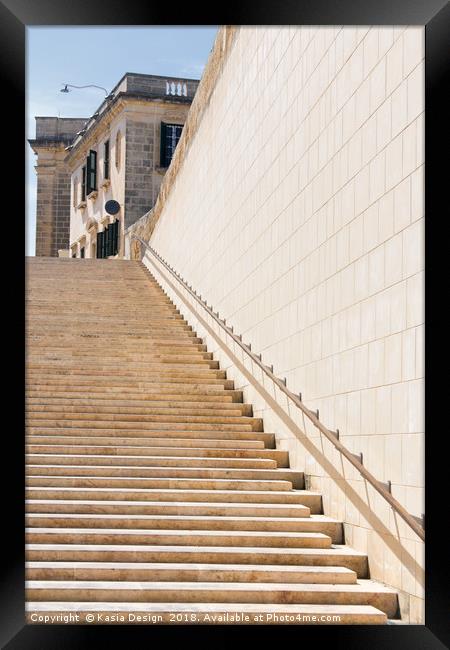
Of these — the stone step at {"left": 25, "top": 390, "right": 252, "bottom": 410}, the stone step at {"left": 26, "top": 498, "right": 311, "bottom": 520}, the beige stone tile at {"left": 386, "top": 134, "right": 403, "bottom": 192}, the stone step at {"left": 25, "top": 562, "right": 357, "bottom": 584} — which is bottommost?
the stone step at {"left": 25, "top": 562, "right": 357, "bottom": 584}

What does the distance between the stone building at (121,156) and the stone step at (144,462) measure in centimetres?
1946

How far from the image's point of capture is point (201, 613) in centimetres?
485

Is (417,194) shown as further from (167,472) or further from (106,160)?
(106,160)

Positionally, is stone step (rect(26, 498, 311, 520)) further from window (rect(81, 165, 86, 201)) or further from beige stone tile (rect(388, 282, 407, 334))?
window (rect(81, 165, 86, 201))

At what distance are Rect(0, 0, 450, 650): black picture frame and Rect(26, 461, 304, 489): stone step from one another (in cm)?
258

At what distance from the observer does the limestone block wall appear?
17.1 feet

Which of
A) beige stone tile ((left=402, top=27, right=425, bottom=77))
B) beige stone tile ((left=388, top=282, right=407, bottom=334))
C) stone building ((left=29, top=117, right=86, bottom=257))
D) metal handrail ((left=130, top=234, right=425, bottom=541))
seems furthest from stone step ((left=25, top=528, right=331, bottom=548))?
stone building ((left=29, top=117, right=86, bottom=257))

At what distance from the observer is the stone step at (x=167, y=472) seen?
23.0 ft

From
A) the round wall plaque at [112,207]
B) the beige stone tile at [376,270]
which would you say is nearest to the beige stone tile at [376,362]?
the beige stone tile at [376,270]

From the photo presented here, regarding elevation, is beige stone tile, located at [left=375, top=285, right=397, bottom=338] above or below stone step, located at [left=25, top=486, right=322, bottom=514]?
above

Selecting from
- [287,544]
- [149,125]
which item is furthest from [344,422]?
[149,125]

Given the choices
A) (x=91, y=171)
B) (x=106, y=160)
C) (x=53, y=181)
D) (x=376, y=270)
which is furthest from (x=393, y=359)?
(x=53, y=181)

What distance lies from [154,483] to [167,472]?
7.9 inches

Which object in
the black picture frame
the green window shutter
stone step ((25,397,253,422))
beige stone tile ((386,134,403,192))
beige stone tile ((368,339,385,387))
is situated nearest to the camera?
the black picture frame
